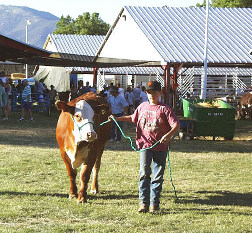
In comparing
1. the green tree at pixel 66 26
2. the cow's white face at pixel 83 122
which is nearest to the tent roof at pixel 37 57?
the cow's white face at pixel 83 122

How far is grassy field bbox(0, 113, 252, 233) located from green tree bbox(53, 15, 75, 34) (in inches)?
2179

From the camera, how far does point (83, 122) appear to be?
7.45 metres

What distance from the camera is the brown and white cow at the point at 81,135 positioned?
294 inches

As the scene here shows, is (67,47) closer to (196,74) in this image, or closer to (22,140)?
(196,74)

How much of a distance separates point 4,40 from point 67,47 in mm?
30239

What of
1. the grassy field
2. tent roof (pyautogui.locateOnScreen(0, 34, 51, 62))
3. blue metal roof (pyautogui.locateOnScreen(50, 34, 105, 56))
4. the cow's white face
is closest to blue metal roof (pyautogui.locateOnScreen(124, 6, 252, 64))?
tent roof (pyautogui.locateOnScreen(0, 34, 51, 62))

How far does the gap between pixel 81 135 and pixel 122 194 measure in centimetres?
154

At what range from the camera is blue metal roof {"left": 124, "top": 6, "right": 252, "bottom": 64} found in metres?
26.8

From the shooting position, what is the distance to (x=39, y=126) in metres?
20.8

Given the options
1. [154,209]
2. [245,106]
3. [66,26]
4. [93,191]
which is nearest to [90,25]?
[66,26]

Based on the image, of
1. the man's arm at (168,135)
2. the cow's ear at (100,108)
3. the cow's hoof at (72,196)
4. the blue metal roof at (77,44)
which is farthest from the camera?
the blue metal roof at (77,44)

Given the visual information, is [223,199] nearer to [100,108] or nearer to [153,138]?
[153,138]

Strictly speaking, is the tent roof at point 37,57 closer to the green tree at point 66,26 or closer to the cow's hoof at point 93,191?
the cow's hoof at point 93,191

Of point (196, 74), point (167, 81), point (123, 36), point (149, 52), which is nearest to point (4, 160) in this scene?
point (167, 81)
